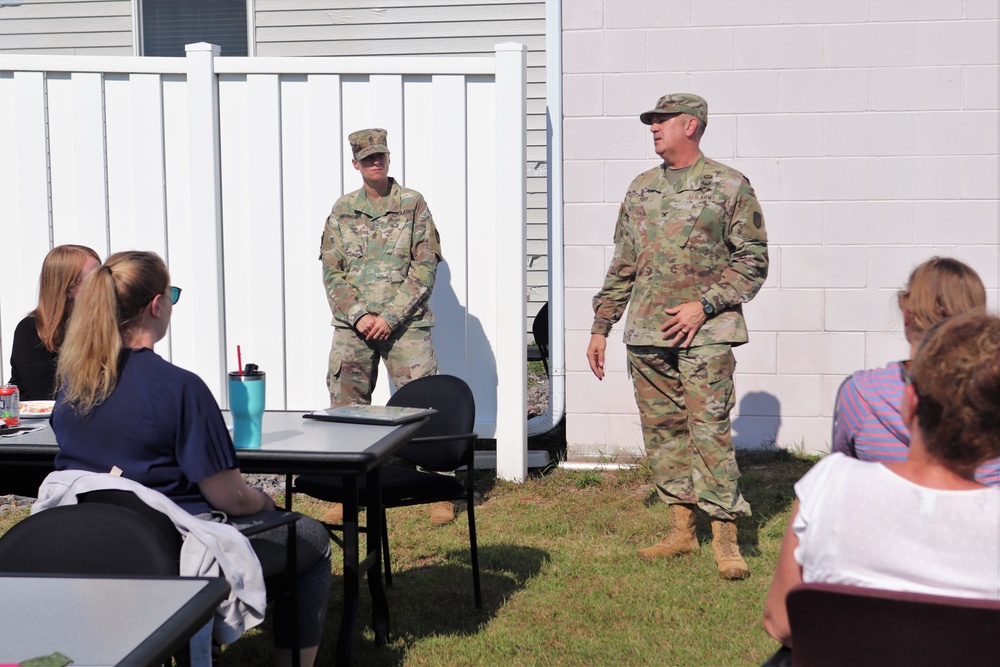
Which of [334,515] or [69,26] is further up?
[69,26]

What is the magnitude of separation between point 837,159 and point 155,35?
22.3ft

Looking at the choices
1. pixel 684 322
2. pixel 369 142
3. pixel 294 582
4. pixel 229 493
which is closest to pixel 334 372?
pixel 369 142

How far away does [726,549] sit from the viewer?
15.3ft

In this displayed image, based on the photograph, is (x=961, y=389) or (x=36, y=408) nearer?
(x=961, y=389)

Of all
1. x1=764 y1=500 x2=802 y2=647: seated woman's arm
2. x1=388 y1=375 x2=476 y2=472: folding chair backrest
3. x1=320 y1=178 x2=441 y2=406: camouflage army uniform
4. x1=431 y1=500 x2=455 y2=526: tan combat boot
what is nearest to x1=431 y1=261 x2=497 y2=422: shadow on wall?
x1=320 y1=178 x2=441 y2=406: camouflage army uniform

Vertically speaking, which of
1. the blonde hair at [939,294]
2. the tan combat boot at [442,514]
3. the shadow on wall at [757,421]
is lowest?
the tan combat boot at [442,514]

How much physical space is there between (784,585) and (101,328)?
180 centimetres

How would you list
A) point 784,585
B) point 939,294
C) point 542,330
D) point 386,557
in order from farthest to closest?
point 542,330 → point 386,557 → point 939,294 → point 784,585

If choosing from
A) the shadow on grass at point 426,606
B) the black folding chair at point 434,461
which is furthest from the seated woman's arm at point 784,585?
the black folding chair at point 434,461

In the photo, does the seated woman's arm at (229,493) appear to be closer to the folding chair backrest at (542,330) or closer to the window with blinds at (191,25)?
the folding chair backrest at (542,330)

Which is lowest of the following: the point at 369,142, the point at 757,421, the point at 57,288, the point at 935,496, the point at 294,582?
the point at 757,421

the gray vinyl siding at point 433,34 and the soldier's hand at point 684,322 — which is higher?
the gray vinyl siding at point 433,34

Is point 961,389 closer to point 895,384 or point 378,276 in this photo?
point 895,384

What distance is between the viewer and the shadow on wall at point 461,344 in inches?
246
